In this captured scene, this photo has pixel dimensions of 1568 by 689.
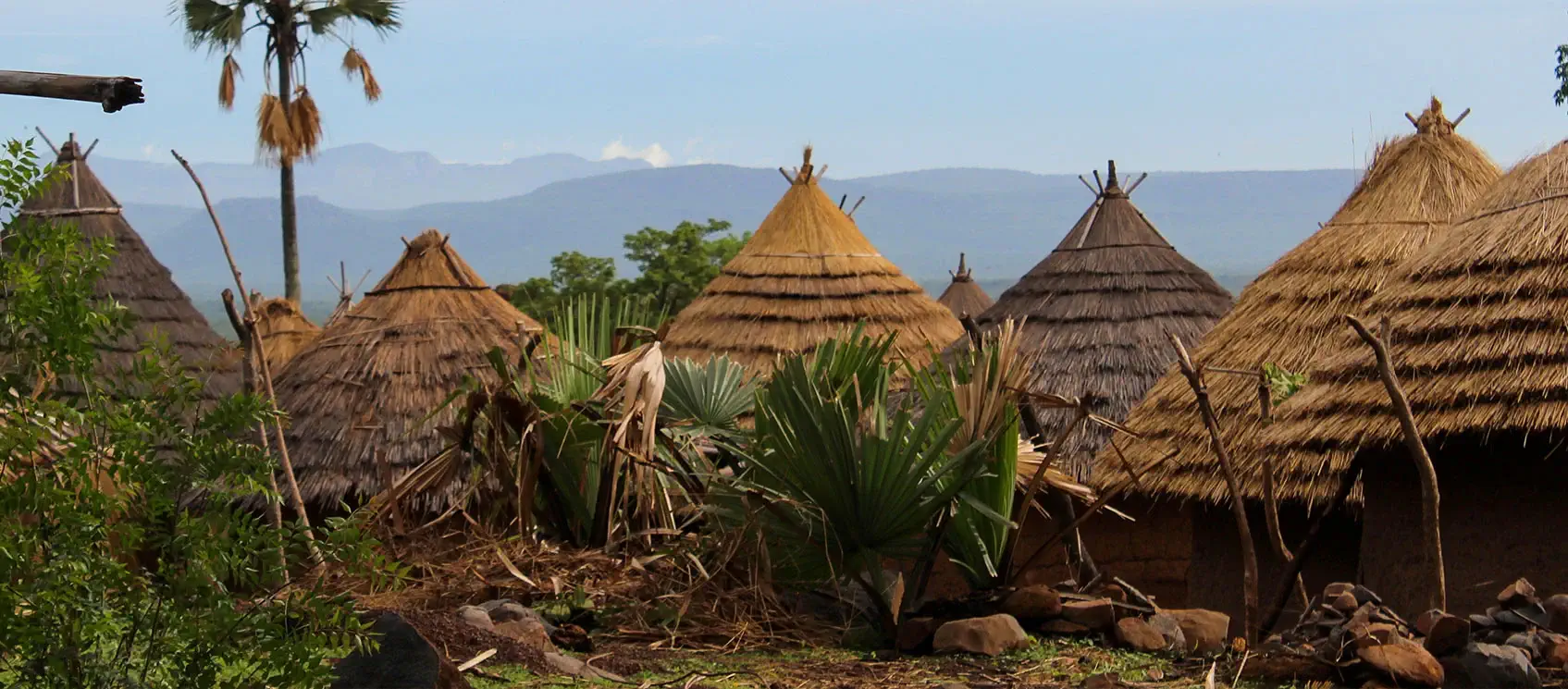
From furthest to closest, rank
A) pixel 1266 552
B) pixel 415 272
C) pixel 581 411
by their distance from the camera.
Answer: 1. pixel 415 272
2. pixel 1266 552
3. pixel 581 411

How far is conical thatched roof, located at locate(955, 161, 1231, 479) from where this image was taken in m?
13.0

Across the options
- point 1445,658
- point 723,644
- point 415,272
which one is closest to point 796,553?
point 723,644

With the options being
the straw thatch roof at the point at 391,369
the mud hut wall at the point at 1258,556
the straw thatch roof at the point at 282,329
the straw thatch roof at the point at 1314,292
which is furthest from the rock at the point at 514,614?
the straw thatch roof at the point at 282,329

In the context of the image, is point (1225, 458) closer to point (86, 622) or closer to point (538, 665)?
point (538, 665)

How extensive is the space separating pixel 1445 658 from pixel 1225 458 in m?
1.28

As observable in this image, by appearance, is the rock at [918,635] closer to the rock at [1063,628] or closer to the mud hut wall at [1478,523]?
the rock at [1063,628]

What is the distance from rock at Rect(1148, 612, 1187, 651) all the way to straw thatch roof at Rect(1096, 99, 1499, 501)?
3.31 m

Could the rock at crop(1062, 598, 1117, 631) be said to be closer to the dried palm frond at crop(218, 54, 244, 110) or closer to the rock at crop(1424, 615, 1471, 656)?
the rock at crop(1424, 615, 1471, 656)

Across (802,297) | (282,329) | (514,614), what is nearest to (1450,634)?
(514,614)

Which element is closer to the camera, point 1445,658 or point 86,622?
point 86,622

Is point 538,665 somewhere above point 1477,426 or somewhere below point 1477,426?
below

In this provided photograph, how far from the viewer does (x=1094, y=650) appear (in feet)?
21.1

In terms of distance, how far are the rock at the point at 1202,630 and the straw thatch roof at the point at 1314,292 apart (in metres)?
3.28

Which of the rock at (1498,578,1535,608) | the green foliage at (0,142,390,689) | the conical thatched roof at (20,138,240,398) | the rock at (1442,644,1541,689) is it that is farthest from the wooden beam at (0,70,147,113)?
the conical thatched roof at (20,138,240,398)
